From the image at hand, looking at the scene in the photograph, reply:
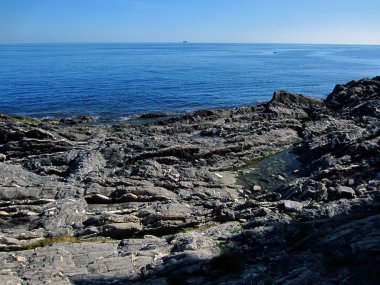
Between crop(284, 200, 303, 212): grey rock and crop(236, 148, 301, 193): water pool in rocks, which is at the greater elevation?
crop(284, 200, 303, 212): grey rock

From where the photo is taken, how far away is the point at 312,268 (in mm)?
12445

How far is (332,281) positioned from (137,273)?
6.94 metres

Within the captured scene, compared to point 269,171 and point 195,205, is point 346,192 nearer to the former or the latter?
point 195,205

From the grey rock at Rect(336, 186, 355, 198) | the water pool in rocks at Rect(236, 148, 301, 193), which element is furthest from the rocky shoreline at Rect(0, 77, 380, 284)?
the water pool in rocks at Rect(236, 148, 301, 193)

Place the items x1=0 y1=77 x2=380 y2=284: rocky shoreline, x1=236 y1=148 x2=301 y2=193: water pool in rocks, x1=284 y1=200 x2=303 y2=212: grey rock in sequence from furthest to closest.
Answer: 1. x1=236 y1=148 x2=301 y2=193: water pool in rocks
2. x1=284 y1=200 x2=303 y2=212: grey rock
3. x1=0 y1=77 x2=380 y2=284: rocky shoreline

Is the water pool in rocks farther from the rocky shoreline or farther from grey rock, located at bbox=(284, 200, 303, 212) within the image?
grey rock, located at bbox=(284, 200, 303, 212)

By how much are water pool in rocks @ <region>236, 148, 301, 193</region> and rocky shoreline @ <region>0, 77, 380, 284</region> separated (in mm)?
170

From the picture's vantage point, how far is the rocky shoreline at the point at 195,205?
13562 mm

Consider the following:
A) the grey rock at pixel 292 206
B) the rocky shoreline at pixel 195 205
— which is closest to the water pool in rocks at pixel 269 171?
the rocky shoreline at pixel 195 205

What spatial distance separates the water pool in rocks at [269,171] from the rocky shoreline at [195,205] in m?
0.17

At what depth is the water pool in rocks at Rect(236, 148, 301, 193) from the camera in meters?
28.5

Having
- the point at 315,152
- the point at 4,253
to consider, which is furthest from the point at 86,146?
the point at 315,152

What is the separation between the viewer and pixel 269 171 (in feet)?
102

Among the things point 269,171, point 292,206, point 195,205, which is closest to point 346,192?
point 292,206
